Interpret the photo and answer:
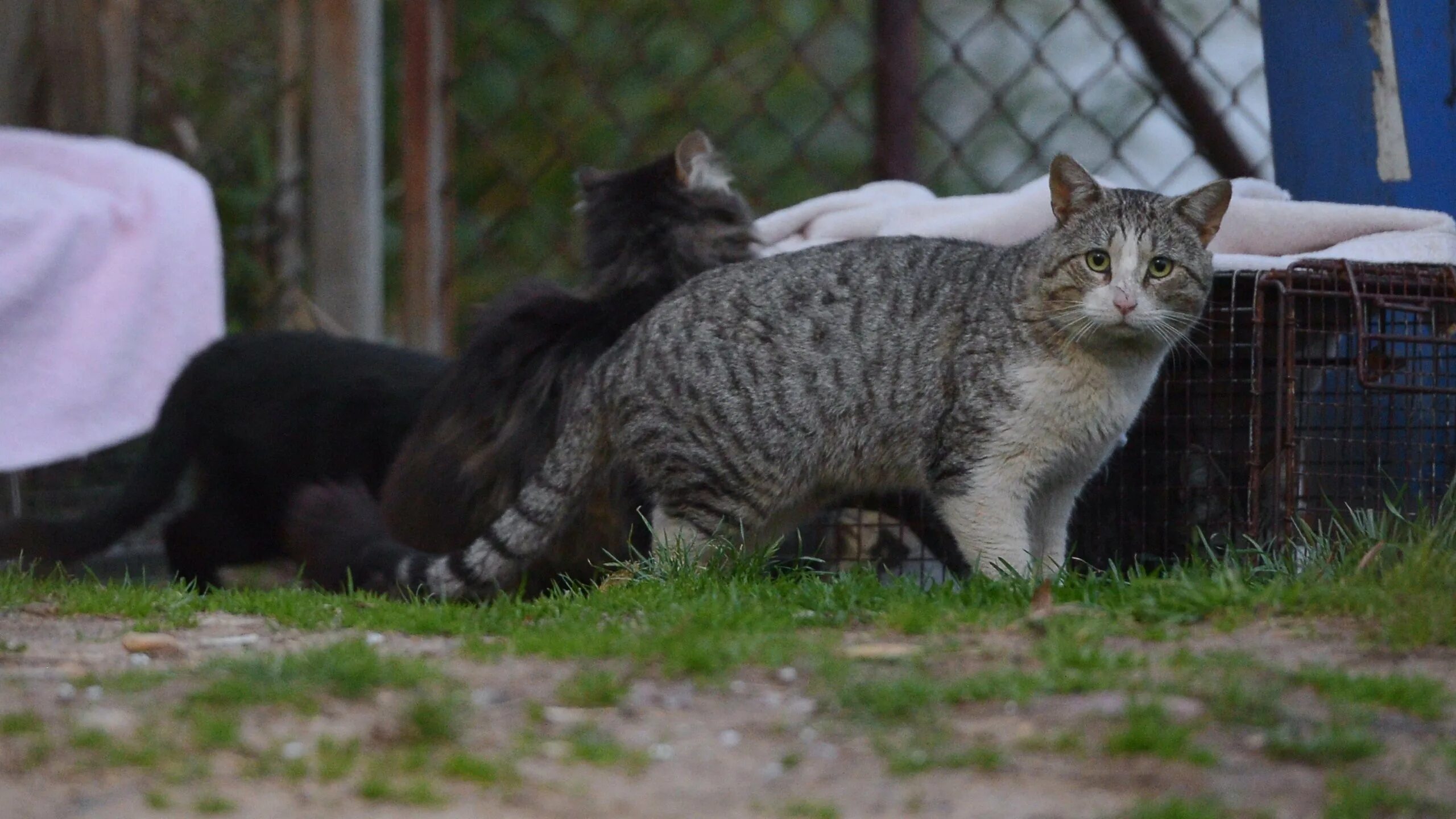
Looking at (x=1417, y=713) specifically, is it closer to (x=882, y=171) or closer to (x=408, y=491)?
(x=408, y=491)

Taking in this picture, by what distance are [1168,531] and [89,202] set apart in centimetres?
418

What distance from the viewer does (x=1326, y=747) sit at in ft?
7.26

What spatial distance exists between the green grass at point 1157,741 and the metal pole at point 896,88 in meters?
4.15

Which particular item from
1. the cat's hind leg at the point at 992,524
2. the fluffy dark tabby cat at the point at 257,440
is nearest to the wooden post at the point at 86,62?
the fluffy dark tabby cat at the point at 257,440

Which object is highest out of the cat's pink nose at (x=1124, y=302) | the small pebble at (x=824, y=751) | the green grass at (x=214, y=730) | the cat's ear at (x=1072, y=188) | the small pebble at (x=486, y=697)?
the cat's ear at (x=1072, y=188)

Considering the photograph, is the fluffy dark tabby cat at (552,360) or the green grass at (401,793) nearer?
the green grass at (401,793)

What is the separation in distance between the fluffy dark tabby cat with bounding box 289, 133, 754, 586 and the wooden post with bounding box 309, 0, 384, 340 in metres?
1.57

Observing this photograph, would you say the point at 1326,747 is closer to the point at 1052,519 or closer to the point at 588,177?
the point at 1052,519

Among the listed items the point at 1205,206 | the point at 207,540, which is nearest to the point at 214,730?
the point at 1205,206

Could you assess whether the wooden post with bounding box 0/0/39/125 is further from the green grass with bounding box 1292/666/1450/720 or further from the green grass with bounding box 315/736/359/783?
the green grass with bounding box 1292/666/1450/720

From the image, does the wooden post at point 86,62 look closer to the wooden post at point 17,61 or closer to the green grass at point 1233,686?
the wooden post at point 17,61

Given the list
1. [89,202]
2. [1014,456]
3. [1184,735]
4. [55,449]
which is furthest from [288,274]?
[1184,735]

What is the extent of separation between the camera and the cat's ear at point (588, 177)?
514 centimetres

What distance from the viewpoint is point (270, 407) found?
5.34m
